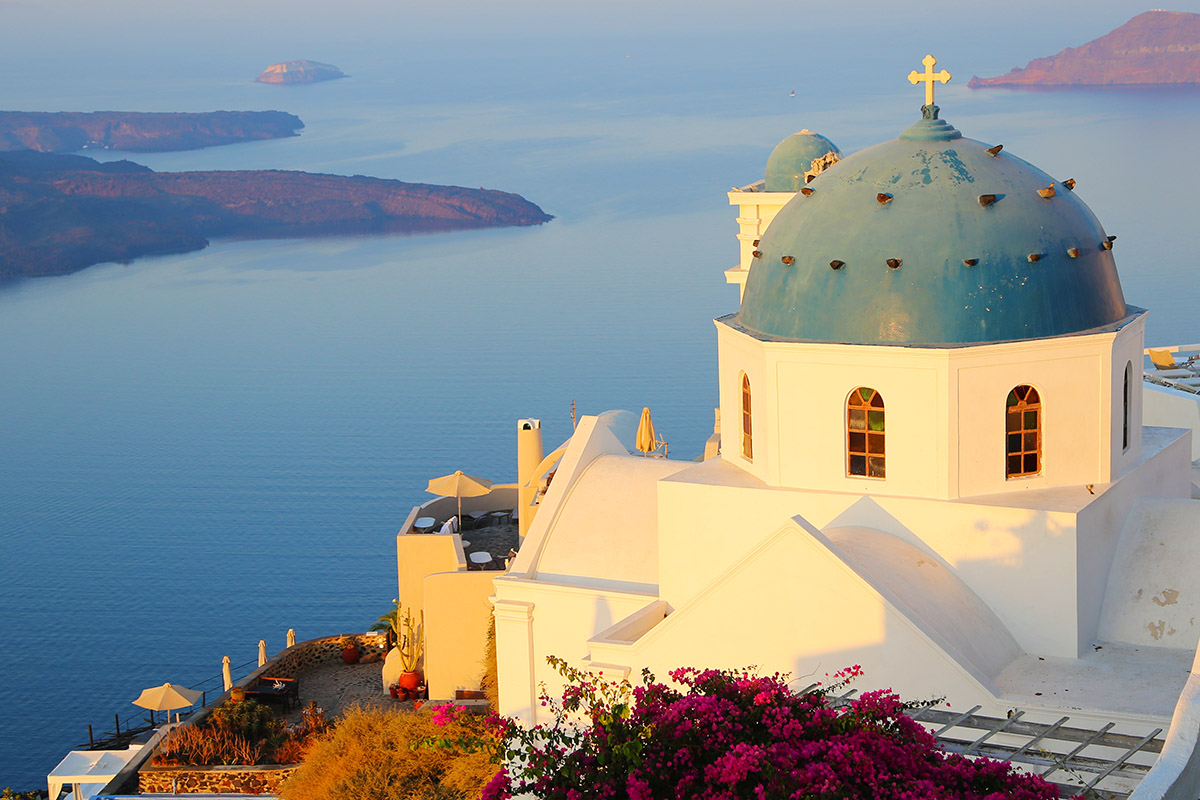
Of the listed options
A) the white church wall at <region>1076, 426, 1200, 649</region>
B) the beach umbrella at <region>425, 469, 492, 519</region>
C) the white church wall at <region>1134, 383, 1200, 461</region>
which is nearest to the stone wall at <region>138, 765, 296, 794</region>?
the beach umbrella at <region>425, 469, 492, 519</region>

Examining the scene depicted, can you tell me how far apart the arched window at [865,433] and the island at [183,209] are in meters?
113

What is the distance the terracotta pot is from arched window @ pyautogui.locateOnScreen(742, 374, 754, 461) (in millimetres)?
13326

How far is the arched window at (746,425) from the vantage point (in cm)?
1755

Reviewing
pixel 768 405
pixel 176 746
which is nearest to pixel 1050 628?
pixel 768 405

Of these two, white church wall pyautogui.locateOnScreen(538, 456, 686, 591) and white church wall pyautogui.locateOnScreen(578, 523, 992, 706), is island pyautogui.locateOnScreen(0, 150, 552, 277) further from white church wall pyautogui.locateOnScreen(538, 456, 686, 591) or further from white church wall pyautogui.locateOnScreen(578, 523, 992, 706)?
white church wall pyautogui.locateOnScreen(578, 523, 992, 706)

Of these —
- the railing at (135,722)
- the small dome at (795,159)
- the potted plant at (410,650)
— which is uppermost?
the small dome at (795,159)

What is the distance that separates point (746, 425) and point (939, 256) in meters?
3.29

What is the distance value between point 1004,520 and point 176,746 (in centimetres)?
1700

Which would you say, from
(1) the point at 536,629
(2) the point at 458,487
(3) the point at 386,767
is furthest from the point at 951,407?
(2) the point at 458,487

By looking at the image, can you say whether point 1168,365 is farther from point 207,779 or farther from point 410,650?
point 207,779

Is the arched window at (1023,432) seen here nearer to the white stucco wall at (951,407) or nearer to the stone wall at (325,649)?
the white stucco wall at (951,407)

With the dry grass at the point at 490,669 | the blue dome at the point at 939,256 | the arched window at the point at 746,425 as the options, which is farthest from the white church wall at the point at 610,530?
the dry grass at the point at 490,669

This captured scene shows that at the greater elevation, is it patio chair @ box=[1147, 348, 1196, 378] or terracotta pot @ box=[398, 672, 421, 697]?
patio chair @ box=[1147, 348, 1196, 378]

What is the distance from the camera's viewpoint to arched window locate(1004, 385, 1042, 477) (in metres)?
16.0
